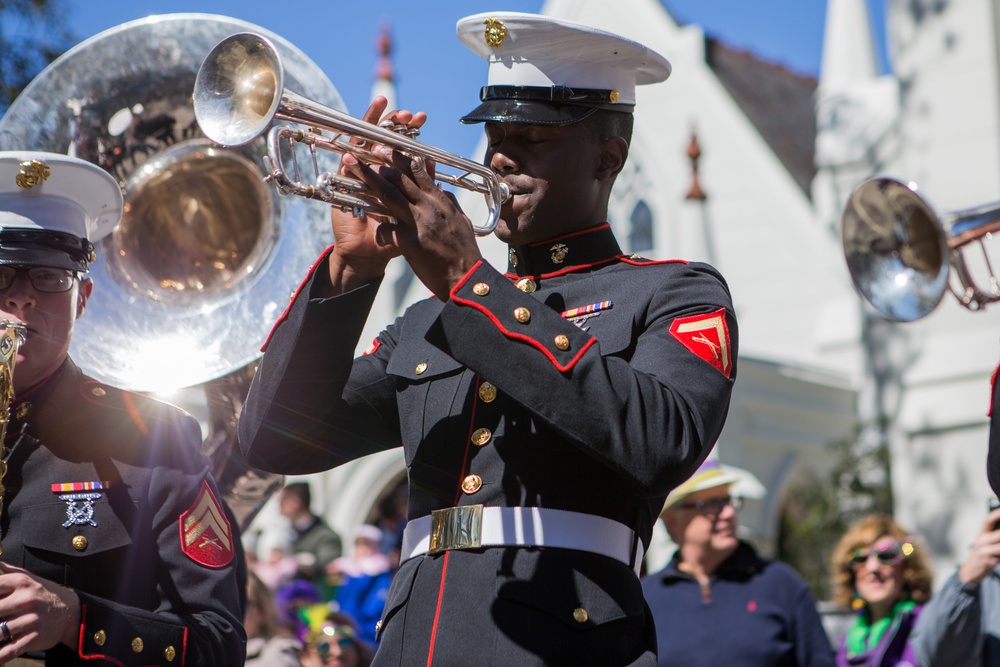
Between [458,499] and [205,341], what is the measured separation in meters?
1.58

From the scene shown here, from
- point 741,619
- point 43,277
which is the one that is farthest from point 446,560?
point 741,619

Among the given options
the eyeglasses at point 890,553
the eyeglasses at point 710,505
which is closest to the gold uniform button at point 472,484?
the eyeglasses at point 710,505

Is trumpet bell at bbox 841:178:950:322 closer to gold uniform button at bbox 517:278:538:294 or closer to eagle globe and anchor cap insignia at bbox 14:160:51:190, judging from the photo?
gold uniform button at bbox 517:278:538:294

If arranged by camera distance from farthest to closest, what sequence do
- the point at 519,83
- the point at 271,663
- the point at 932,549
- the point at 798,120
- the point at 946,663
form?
the point at 798,120, the point at 932,549, the point at 271,663, the point at 946,663, the point at 519,83

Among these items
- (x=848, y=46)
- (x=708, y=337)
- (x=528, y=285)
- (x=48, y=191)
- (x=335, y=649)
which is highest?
(x=848, y=46)

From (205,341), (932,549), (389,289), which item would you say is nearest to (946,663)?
(205,341)

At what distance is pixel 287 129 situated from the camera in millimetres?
3176

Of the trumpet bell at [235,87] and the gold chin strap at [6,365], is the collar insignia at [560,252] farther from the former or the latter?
the gold chin strap at [6,365]

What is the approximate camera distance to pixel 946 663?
5.49m

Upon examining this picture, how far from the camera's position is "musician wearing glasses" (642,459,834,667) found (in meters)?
5.52

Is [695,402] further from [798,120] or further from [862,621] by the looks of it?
[798,120]

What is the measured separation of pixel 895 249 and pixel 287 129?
8.20 feet

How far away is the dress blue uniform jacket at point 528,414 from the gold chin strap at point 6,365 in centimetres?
51

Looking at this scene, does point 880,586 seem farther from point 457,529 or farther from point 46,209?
point 46,209
